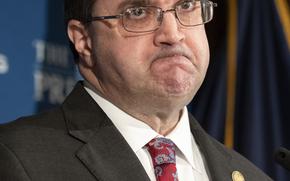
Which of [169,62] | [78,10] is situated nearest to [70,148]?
[169,62]

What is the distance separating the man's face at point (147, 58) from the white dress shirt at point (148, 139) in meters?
0.04

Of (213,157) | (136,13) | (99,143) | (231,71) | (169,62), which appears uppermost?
(136,13)

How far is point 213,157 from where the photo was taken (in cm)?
171

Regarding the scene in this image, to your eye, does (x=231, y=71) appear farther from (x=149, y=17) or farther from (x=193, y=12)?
(x=149, y=17)

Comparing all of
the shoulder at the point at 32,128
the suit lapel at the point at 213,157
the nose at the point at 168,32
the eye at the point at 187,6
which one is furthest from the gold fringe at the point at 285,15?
the shoulder at the point at 32,128

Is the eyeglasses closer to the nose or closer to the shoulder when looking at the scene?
the nose

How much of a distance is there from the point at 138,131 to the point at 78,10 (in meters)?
0.38

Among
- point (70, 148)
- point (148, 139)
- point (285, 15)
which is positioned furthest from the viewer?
point (285, 15)

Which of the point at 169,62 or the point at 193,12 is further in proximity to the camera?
the point at 193,12

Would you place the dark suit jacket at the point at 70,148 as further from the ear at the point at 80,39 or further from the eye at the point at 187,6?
the eye at the point at 187,6

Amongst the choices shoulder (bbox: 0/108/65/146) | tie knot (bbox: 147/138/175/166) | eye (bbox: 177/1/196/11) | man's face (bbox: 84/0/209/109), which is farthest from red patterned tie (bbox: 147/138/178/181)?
eye (bbox: 177/1/196/11)

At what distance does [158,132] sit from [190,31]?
278 millimetres

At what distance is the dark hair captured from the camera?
5.47 feet

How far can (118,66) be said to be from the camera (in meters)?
1.60
